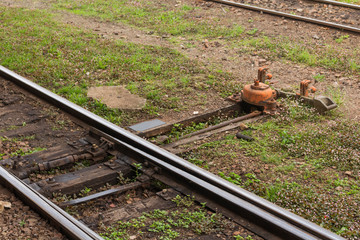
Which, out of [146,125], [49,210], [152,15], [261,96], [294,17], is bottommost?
[152,15]

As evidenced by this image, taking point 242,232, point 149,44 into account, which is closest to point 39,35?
point 149,44

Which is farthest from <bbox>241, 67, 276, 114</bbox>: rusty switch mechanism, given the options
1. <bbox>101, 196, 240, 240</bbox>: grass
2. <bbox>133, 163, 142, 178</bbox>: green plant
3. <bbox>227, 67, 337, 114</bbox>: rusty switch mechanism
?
<bbox>101, 196, 240, 240</bbox>: grass

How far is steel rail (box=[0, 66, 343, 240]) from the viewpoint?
445cm

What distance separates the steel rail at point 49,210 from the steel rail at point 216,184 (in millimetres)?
Result: 1290

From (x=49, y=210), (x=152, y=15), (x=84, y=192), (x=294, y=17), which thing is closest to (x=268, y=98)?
(x=84, y=192)

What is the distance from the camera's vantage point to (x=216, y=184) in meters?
5.21

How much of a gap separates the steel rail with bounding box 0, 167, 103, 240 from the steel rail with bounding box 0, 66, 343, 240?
50.8 inches

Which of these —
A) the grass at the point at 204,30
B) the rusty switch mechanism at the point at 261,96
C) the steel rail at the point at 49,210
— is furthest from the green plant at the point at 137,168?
the grass at the point at 204,30

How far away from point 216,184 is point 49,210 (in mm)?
Answer: 1646

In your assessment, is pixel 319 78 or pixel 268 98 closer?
pixel 268 98

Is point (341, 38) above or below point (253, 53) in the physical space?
above

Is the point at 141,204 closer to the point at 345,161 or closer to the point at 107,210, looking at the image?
the point at 107,210

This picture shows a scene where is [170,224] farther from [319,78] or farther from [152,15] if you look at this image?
[152,15]

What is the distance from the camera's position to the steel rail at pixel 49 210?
4.33 meters
